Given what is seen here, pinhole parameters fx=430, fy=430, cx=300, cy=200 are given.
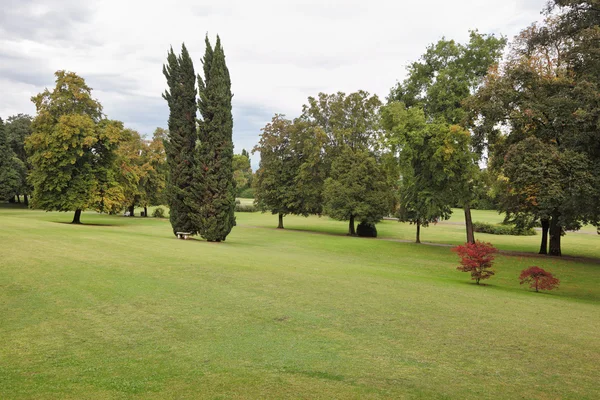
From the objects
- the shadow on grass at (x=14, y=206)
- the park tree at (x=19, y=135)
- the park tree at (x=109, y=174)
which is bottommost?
the shadow on grass at (x=14, y=206)

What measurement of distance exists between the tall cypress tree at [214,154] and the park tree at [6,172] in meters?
44.5

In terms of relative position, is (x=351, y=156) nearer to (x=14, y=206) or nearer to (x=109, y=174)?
(x=109, y=174)

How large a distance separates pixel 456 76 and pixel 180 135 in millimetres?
22040

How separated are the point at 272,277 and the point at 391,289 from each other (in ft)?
13.4

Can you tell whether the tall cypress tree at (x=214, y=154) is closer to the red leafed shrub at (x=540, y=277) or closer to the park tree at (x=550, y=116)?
the park tree at (x=550, y=116)

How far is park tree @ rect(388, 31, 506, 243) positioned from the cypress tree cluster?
17143 mm

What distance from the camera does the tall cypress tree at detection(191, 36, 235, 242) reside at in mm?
29344

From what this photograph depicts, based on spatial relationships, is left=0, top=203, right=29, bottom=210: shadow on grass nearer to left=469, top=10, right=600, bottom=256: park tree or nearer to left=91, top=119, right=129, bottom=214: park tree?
left=91, top=119, right=129, bottom=214: park tree

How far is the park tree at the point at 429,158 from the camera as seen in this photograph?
3244 cm

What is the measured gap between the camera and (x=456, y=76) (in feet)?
113

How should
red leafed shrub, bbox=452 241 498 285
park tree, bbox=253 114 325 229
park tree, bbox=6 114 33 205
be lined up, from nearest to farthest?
red leafed shrub, bbox=452 241 498 285, park tree, bbox=253 114 325 229, park tree, bbox=6 114 33 205

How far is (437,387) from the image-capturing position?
6.62m

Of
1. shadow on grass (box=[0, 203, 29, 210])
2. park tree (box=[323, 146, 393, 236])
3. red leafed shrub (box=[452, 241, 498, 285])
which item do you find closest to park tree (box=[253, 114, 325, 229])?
park tree (box=[323, 146, 393, 236])

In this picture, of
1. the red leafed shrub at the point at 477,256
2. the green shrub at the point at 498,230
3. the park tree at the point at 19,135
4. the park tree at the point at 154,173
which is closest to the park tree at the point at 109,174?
the park tree at the point at 154,173
